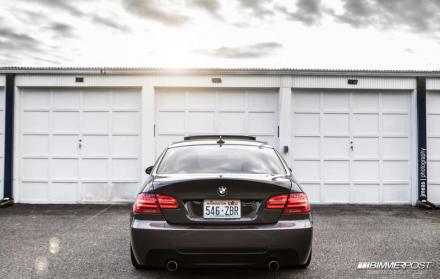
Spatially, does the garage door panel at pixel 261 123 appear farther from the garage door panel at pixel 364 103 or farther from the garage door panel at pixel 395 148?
the garage door panel at pixel 395 148

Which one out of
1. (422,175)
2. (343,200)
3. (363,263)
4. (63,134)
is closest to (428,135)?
(422,175)

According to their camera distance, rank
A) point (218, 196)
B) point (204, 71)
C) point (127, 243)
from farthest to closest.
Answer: point (204, 71), point (127, 243), point (218, 196)

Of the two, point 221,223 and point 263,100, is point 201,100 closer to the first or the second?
point 263,100

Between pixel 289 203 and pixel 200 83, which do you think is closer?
pixel 289 203

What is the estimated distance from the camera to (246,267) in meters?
3.83

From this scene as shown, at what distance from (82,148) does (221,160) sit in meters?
7.01

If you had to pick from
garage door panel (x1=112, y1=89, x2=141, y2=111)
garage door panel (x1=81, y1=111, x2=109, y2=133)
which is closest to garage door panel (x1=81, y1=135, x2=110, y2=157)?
garage door panel (x1=81, y1=111, x2=109, y2=133)

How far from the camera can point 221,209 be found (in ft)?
12.8

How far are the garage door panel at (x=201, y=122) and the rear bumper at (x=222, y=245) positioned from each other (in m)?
6.96

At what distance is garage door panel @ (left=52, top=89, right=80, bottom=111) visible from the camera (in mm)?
10898

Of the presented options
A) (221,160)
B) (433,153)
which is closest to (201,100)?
(433,153)

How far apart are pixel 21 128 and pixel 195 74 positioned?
4269mm

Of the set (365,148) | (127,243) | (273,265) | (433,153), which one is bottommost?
(127,243)

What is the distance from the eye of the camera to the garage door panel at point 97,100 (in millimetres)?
10883
